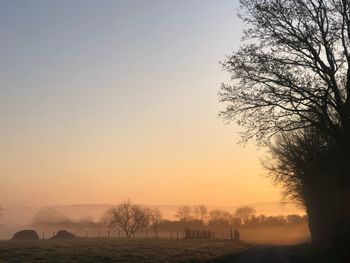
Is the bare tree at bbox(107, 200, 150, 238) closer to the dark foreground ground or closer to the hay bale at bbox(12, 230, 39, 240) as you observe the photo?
the hay bale at bbox(12, 230, 39, 240)

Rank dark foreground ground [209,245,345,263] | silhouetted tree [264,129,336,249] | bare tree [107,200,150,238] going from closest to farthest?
dark foreground ground [209,245,345,263]
silhouetted tree [264,129,336,249]
bare tree [107,200,150,238]

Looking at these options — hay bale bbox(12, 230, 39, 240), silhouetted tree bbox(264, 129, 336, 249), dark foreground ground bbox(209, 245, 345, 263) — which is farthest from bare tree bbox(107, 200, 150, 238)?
dark foreground ground bbox(209, 245, 345, 263)

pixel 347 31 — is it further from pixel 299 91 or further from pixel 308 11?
pixel 299 91

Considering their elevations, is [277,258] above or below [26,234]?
below

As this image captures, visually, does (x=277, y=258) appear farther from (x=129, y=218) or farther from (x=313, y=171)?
(x=129, y=218)

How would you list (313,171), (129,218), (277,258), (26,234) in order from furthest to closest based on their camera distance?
(129,218)
(26,234)
(313,171)
(277,258)

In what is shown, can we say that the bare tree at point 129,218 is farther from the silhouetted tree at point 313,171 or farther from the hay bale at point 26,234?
the silhouetted tree at point 313,171

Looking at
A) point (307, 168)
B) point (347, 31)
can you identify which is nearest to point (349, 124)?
point (347, 31)

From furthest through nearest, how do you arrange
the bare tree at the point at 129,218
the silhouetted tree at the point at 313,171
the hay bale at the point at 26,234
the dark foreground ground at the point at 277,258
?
the bare tree at the point at 129,218
the hay bale at the point at 26,234
the silhouetted tree at the point at 313,171
the dark foreground ground at the point at 277,258

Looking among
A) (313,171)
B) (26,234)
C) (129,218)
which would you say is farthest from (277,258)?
(129,218)

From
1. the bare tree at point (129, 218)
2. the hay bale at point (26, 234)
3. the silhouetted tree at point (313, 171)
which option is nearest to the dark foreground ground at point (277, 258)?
the silhouetted tree at point (313, 171)

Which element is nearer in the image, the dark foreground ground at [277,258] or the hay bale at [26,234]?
the dark foreground ground at [277,258]

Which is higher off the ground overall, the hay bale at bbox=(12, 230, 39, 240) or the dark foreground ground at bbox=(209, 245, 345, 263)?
the hay bale at bbox=(12, 230, 39, 240)

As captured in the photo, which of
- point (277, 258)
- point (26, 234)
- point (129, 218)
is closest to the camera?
point (277, 258)
